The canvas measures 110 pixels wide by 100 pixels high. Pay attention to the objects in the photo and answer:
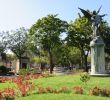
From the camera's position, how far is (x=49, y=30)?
191 ft

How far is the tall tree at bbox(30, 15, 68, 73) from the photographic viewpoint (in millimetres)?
57906

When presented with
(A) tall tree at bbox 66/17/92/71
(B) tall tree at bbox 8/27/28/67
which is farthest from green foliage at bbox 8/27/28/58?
(A) tall tree at bbox 66/17/92/71

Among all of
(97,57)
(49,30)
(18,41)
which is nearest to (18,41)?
(18,41)

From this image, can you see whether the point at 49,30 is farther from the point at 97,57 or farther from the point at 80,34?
the point at 97,57

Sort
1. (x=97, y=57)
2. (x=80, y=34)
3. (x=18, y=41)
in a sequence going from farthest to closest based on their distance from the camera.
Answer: (x=18, y=41)
(x=80, y=34)
(x=97, y=57)

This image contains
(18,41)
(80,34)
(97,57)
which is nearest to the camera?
(97,57)

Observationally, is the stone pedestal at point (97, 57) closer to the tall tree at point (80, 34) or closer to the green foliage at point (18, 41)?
the tall tree at point (80, 34)

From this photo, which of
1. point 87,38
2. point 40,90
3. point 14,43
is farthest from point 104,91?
point 14,43

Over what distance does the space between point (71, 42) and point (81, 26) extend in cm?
340

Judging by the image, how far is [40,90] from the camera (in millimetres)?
17344

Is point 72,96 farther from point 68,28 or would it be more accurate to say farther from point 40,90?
point 68,28

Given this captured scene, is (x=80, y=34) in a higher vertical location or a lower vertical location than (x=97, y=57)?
higher

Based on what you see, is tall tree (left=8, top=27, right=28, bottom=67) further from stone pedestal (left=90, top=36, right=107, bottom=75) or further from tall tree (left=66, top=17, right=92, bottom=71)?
stone pedestal (left=90, top=36, right=107, bottom=75)

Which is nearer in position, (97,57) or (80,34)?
(97,57)
